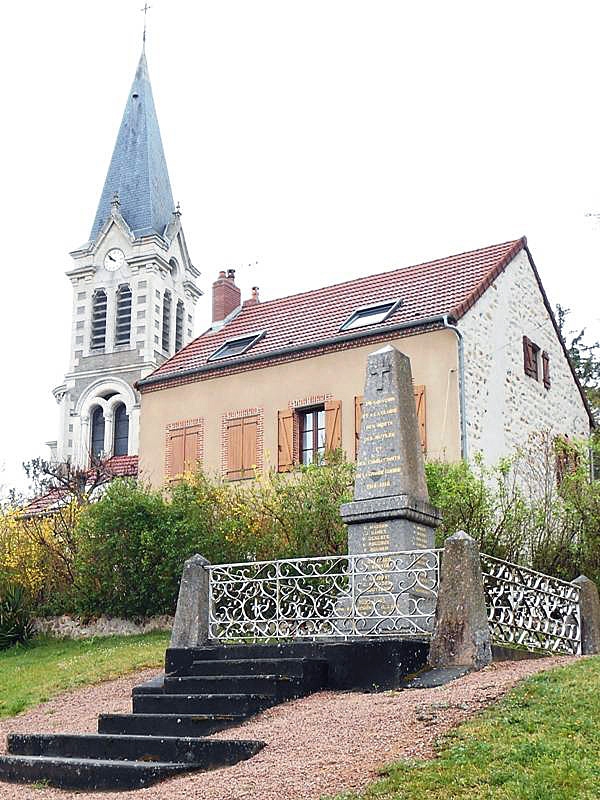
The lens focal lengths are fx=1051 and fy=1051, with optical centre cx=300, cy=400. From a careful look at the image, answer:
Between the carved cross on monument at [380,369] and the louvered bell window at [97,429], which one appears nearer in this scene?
the carved cross on monument at [380,369]

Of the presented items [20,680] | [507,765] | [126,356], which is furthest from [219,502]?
[126,356]

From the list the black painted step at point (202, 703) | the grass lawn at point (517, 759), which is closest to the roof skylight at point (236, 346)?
the black painted step at point (202, 703)

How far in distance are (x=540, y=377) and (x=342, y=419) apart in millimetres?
5815

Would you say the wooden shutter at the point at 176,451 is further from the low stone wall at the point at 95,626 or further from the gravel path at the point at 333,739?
the gravel path at the point at 333,739

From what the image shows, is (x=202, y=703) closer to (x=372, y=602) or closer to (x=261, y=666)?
(x=261, y=666)

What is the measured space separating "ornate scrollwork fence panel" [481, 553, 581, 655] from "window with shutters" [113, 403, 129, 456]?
42.6 meters

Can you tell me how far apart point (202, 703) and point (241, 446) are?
601 inches

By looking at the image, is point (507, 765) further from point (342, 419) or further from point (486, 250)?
point (486, 250)

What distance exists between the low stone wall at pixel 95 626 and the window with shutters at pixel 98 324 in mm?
37194

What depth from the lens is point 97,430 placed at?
56.7m

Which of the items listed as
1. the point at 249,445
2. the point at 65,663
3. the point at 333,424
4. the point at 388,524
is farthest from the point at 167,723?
the point at 249,445

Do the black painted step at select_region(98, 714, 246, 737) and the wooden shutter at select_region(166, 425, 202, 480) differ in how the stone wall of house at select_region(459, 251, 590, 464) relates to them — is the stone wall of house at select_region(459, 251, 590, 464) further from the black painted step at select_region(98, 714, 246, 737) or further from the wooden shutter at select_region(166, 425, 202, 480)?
the black painted step at select_region(98, 714, 246, 737)

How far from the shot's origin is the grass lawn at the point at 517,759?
6.86 metres

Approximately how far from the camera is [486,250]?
2686 centimetres
